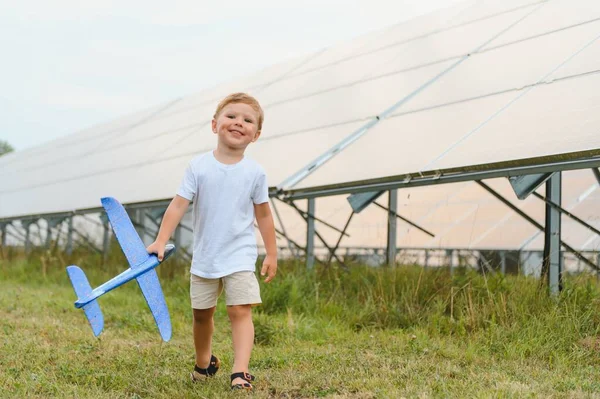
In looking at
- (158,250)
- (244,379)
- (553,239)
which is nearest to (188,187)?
(158,250)

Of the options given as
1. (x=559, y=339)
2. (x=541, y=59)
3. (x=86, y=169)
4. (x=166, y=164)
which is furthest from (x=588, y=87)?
(x=86, y=169)

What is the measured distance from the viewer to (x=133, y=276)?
3199 millimetres

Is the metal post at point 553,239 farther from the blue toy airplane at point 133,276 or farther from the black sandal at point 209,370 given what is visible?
the blue toy airplane at point 133,276

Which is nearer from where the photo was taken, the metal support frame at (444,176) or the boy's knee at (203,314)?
the boy's knee at (203,314)

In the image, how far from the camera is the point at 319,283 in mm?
6035

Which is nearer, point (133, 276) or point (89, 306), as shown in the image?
point (133, 276)

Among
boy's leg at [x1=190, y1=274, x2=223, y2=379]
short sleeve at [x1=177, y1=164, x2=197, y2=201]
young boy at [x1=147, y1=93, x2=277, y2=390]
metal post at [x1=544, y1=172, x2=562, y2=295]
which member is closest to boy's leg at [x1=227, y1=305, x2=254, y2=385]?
young boy at [x1=147, y1=93, x2=277, y2=390]

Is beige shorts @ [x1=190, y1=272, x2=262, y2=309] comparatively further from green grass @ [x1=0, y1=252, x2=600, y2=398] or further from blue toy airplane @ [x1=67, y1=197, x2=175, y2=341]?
green grass @ [x1=0, y1=252, x2=600, y2=398]

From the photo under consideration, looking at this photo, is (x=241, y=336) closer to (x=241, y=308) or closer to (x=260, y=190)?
(x=241, y=308)

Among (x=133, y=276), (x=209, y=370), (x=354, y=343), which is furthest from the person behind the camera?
(x=354, y=343)

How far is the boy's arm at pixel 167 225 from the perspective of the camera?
3.32m

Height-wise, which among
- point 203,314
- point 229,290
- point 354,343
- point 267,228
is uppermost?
point 267,228

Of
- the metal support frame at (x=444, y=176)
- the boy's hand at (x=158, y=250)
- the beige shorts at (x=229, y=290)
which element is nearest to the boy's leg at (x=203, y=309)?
the beige shorts at (x=229, y=290)

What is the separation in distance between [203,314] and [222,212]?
19.9 inches
